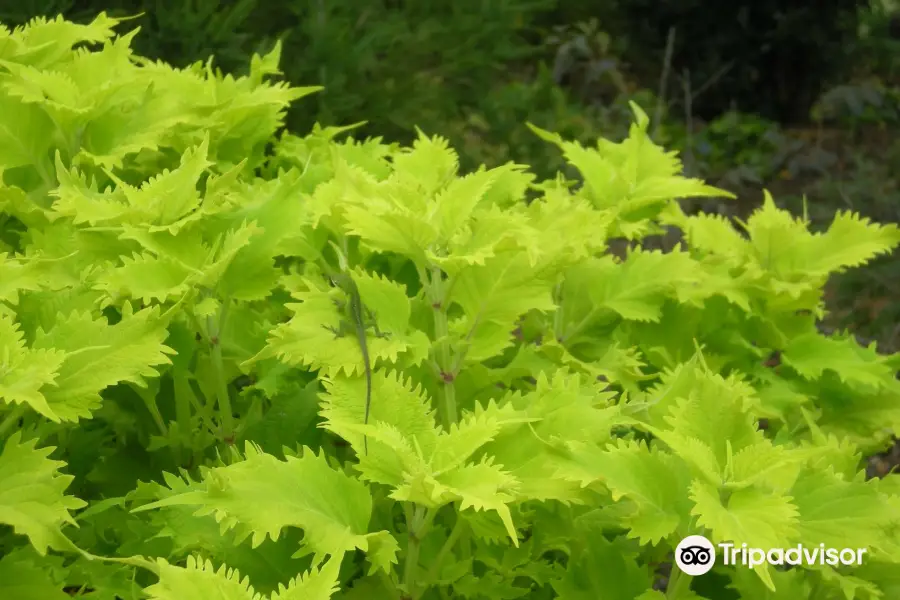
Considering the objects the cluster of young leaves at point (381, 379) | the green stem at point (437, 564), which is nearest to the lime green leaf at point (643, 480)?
the cluster of young leaves at point (381, 379)

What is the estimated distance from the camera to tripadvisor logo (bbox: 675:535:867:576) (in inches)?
33.0

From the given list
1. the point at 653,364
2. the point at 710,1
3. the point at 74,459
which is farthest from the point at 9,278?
the point at 710,1

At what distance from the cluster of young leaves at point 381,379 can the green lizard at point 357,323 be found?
0.05 feet

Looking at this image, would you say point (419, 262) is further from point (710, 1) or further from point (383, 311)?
point (710, 1)

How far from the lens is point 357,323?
906 mm

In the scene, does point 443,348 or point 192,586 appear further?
point 443,348

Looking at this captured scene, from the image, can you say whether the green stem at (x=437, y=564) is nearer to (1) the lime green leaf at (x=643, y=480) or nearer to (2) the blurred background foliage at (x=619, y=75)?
(1) the lime green leaf at (x=643, y=480)

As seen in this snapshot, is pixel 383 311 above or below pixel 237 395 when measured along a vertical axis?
above

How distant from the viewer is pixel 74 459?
1.08 meters

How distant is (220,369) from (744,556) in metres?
0.60

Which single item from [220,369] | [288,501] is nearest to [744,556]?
[288,501]

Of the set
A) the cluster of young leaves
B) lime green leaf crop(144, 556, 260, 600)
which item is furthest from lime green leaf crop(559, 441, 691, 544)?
lime green leaf crop(144, 556, 260, 600)

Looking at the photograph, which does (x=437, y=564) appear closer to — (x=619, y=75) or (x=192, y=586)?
(x=192, y=586)

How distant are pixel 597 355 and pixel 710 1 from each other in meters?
4.99
